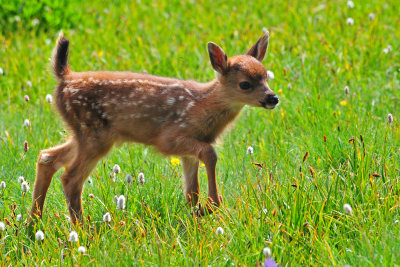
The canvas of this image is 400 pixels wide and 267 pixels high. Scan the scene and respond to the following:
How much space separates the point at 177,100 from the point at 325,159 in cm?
133

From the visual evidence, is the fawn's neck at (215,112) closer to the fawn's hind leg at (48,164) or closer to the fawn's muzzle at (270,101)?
the fawn's muzzle at (270,101)

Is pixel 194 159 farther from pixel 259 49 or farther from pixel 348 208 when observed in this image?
pixel 348 208

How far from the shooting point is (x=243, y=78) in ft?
20.2

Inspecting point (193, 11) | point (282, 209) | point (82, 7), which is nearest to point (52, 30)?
point (82, 7)

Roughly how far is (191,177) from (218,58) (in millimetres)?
1025

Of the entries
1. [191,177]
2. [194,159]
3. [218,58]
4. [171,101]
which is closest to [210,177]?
[191,177]

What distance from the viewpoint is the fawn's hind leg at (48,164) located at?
20.1 feet

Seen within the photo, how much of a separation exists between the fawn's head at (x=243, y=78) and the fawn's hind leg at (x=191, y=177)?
639 millimetres

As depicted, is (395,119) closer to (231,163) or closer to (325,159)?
(325,159)

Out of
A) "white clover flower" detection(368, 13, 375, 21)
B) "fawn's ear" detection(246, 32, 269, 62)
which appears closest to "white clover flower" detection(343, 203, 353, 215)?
"fawn's ear" detection(246, 32, 269, 62)

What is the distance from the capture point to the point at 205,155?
5766 mm

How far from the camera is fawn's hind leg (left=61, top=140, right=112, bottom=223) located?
6074 millimetres

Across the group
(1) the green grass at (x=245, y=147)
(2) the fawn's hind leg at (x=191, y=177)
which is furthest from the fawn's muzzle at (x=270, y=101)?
(2) the fawn's hind leg at (x=191, y=177)

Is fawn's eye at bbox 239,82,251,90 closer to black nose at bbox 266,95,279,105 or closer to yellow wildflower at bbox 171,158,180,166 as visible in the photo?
black nose at bbox 266,95,279,105
